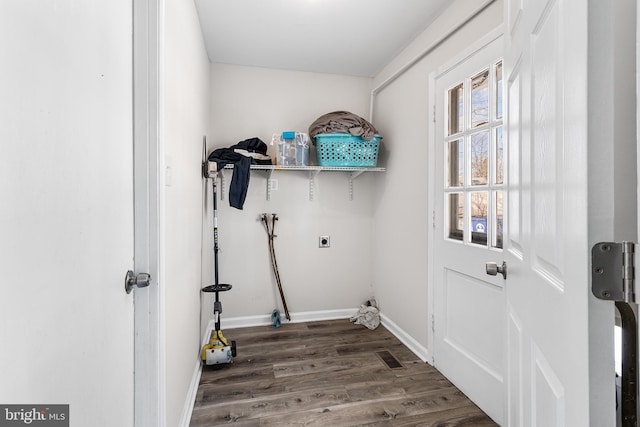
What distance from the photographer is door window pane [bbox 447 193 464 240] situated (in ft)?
6.89

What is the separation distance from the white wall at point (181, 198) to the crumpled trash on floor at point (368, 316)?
152 centimetres

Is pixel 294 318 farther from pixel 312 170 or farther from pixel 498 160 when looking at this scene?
pixel 498 160

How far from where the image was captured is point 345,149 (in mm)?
2895

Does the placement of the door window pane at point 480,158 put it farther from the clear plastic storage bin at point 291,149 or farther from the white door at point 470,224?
the clear plastic storage bin at point 291,149

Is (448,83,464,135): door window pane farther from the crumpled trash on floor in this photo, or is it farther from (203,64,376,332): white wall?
the crumpled trash on floor

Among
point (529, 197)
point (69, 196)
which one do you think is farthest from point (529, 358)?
point (69, 196)

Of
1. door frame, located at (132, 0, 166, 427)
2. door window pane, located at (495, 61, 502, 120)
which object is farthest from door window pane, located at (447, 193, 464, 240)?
door frame, located at (132, 0, 166, 427)

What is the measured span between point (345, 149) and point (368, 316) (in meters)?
1.61

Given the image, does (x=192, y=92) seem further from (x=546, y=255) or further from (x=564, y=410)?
(x=564, y=410)

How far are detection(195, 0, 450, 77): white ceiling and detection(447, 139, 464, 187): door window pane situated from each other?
94 cm

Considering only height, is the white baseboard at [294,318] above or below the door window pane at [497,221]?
below

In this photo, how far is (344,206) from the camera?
3355mm

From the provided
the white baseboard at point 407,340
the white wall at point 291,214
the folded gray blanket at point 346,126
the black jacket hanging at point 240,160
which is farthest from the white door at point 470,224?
the black jacket hanging at point 240,160

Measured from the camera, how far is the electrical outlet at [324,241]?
130 inches
